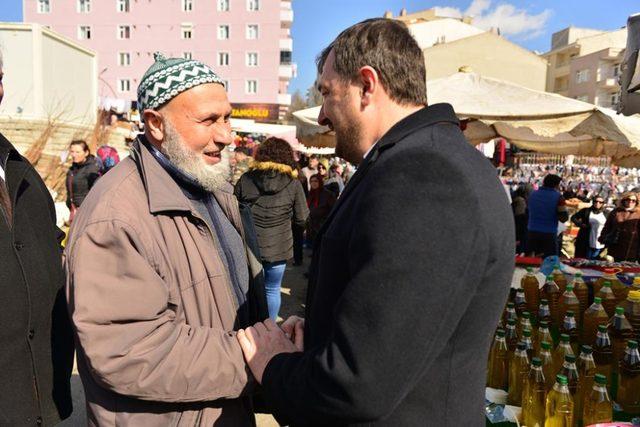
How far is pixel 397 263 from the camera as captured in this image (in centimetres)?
98

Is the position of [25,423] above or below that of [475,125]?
below

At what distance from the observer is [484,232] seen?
3.35 ft

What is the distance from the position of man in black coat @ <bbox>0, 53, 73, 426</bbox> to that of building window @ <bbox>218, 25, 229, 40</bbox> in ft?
144

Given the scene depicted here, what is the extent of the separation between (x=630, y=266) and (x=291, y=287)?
460 cm

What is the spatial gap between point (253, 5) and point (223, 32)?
3703 millimetres

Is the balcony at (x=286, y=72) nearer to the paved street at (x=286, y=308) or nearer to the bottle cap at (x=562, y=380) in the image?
the paved street at (x=286, y=308)

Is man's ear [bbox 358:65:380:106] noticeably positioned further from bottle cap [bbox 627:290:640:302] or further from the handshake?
bottle cap [bbox 627:290:640:302]

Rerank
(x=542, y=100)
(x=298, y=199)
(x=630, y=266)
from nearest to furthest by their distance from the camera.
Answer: (x=630, y=266) < (x=542, y=100) < (x=298, y=199)

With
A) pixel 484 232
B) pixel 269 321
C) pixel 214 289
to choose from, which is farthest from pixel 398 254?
pixel 214 289

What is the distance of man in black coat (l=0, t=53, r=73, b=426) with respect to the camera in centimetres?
181

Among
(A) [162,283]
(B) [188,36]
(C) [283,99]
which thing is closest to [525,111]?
(A) [162,283]

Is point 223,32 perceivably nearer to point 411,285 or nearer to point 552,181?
point 552,181

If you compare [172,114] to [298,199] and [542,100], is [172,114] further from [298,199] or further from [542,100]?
[542,100]

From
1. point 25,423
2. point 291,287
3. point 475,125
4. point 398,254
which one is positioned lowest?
point 291,287
